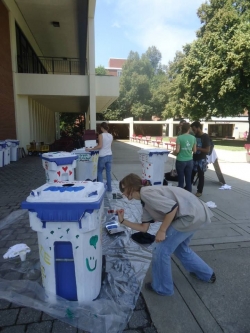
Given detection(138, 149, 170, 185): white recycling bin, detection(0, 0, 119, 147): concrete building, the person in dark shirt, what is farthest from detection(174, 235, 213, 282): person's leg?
detection(0, 0, 119, 147): concrete building

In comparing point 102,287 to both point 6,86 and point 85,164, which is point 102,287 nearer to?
point 85,164

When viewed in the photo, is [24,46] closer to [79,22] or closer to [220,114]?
[79,22]

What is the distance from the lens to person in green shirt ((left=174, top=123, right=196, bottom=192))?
4973mm

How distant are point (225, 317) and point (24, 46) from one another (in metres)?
16.3

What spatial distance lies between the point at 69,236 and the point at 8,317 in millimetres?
867

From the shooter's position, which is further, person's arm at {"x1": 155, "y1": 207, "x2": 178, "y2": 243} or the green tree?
the green tree

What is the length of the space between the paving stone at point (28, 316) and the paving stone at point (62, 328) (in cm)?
18

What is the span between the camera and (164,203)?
6.84ft

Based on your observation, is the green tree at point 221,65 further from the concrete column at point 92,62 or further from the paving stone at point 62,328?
the paving stone at point 62,328

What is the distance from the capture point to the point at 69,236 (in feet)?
6.76

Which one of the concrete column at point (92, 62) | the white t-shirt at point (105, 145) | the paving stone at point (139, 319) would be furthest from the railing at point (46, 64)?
the paving stone at point (139, 319)

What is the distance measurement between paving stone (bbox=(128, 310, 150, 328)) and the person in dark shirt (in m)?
3.89

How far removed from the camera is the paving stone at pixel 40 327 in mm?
1942

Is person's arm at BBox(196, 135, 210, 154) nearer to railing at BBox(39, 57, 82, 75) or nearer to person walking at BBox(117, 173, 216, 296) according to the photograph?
person walking at BBox(117, 173, 216, 296)
